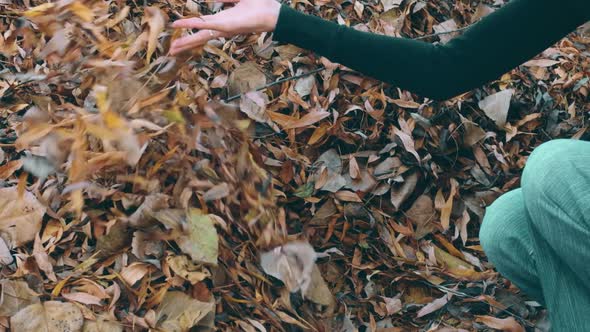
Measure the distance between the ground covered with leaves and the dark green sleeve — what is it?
206 mm

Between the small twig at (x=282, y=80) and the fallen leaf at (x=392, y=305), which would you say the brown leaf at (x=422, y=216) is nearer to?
the fallen leaf at (x=392, y=305)

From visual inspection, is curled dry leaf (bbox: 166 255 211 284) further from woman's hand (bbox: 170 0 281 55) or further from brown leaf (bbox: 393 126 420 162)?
brown leaf (bbox: 393 126 420 162)

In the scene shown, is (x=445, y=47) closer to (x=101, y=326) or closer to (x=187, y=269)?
(x=187, y=269)

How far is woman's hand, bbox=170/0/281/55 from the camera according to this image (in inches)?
42.9

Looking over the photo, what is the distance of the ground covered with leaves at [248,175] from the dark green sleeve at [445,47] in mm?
206

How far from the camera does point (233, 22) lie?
3.60 feet

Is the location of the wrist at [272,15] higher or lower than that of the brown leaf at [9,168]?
higher

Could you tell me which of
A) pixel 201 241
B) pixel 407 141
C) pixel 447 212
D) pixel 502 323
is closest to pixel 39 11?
pixel 201 241

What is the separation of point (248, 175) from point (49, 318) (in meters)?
0.42

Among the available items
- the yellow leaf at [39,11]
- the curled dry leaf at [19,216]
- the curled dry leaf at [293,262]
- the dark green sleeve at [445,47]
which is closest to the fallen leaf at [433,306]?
the curled dry leaf at [293,262]

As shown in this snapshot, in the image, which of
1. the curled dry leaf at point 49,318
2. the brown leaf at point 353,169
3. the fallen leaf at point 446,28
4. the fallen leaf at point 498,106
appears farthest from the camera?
the fallen leaf at point 446,28

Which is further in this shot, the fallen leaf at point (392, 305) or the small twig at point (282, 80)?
the small twig at point (282, 80)

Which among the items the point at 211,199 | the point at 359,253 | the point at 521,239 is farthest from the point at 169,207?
the point at 521,239

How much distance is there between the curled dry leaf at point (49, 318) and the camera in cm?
111
